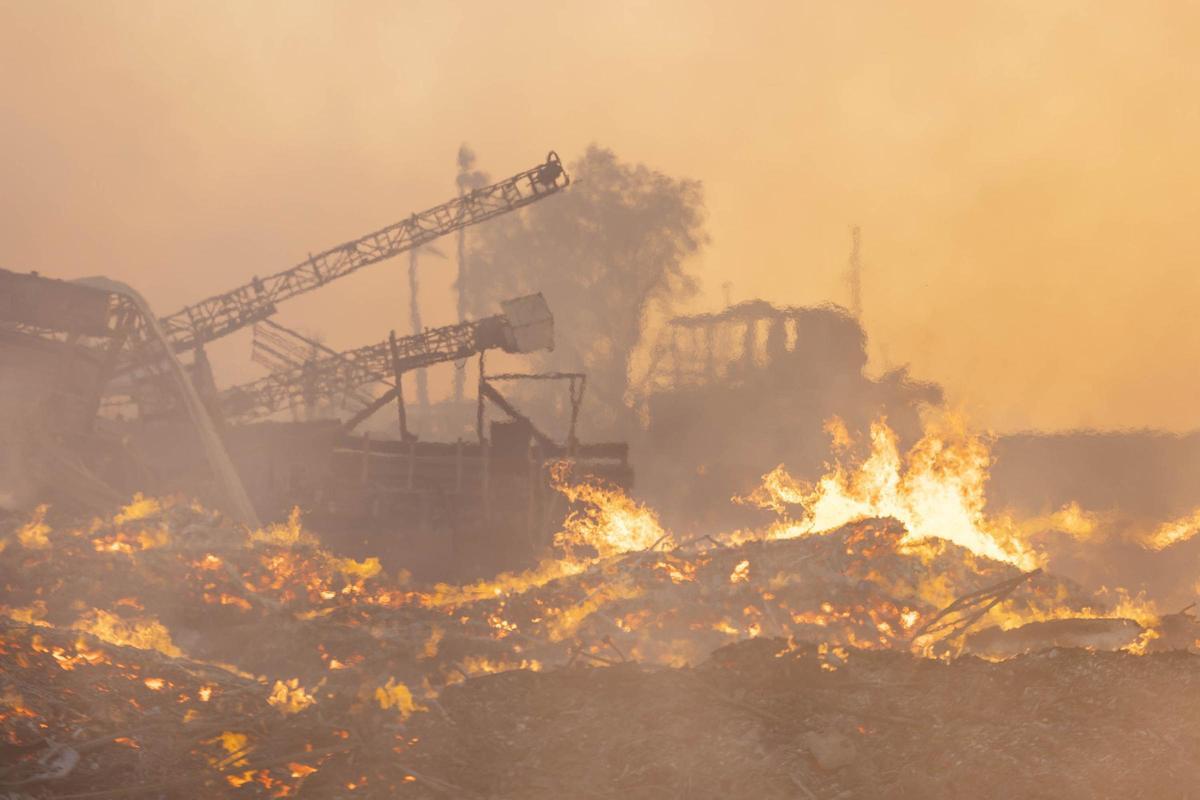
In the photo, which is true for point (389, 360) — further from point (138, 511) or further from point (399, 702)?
point (399, 702)

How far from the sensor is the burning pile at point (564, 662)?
27.9 ft

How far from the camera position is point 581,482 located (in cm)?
2403

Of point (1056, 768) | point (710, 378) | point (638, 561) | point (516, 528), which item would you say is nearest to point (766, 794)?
point (1056, 768)

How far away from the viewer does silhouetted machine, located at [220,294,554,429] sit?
83.9ft

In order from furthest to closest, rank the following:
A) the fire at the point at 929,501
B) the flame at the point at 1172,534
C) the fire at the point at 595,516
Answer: the flame at the point at 1172,534, the fire at the point at 595,516, the fire at the point at 929,501

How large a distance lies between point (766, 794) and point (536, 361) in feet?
153

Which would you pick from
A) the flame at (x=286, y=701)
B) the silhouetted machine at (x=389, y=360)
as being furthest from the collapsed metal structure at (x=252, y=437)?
the flame at (x=286, y=701)

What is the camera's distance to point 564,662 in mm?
13633

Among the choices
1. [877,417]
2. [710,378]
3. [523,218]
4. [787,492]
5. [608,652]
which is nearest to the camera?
[608,652]

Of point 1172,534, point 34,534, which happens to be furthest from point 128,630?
point 1172,534

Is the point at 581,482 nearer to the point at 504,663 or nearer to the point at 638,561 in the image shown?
the point at 638,561

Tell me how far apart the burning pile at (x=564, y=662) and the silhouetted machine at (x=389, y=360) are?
27.0 feet

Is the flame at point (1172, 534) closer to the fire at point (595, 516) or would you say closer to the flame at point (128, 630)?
the fire at point (595, 516)

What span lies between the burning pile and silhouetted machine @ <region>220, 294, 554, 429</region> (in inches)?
324
